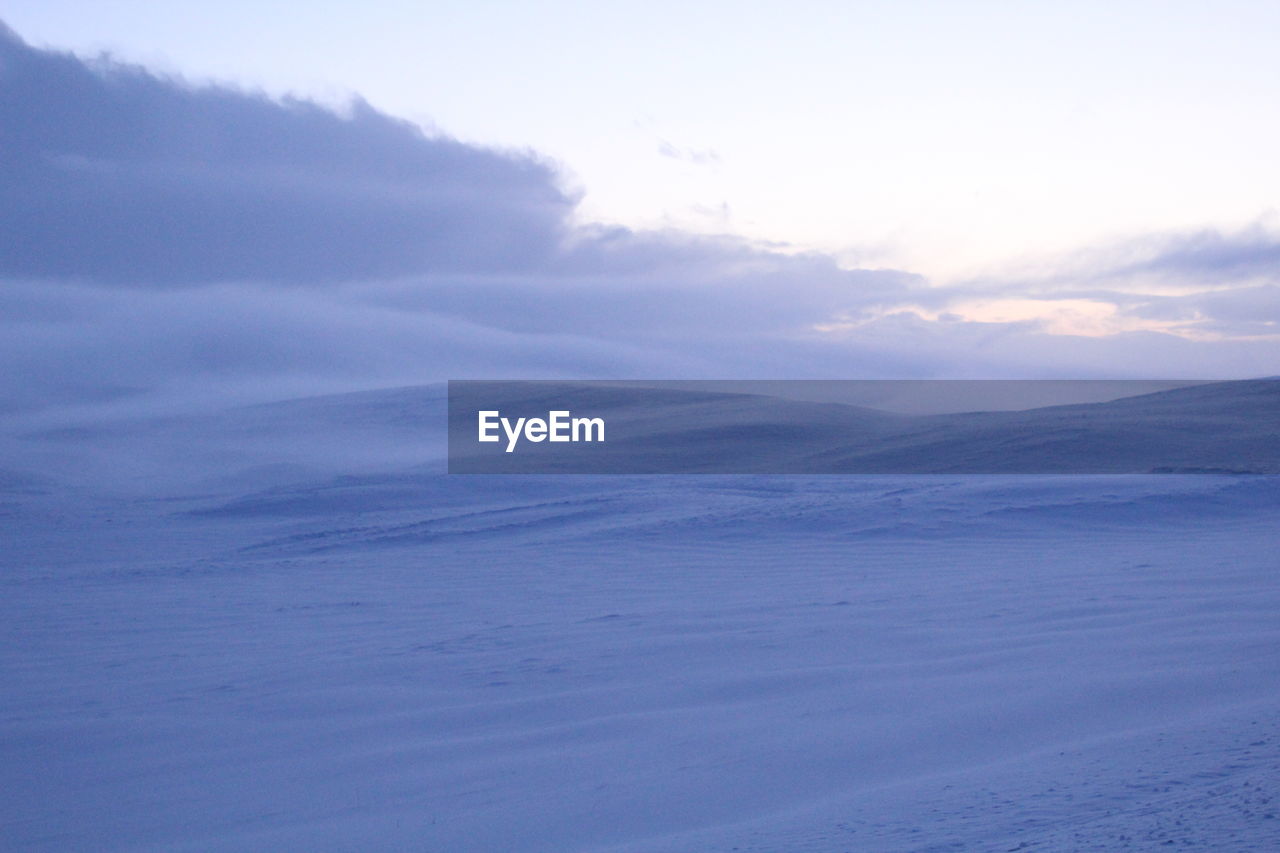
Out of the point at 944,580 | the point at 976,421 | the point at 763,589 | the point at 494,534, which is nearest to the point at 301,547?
the point at 494,534

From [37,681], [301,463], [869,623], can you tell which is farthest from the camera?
[301,463]

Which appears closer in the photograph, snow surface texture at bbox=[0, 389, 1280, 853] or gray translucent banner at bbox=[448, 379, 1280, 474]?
snow surface texture at bbox=[0, 389, 1280, 853]

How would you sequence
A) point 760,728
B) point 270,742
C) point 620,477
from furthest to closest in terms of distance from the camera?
point 620,477 < point 270,742 < point 760,728

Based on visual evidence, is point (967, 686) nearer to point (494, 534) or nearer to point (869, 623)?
point (869, 623)

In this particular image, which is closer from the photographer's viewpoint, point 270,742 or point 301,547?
point 270,742

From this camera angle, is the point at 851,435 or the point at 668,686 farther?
the point at 851,435

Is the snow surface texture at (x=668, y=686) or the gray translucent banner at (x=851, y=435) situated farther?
the gray translucent banner at (x=851, y=435)

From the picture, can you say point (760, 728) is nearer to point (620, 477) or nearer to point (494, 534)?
point (494, 534)

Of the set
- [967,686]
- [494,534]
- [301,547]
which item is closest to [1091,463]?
[494,534]
